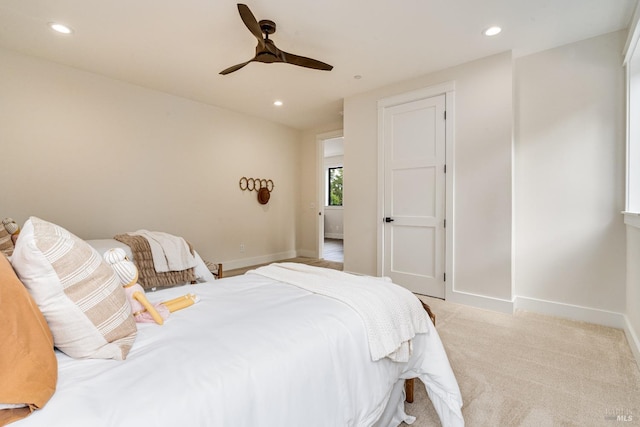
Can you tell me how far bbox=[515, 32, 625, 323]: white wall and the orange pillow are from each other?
3.59 m

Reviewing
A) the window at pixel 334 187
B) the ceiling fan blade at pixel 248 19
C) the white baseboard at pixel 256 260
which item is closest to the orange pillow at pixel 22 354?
the ceiling fan blade at pixel 248 19

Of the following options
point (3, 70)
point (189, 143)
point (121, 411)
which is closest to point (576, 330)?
point (121, 411)

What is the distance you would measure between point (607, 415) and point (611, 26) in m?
2.97

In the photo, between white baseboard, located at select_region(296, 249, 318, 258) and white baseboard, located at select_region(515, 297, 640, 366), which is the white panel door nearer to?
white baseboard, located at select_region(515, 297, 640, 366)

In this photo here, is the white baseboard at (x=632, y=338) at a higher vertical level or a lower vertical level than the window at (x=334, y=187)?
lower

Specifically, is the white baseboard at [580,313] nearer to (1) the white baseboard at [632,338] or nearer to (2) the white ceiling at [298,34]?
(1) the white baseboard at [632,338]

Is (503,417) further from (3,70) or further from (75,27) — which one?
(3,70)

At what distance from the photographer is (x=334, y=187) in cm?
979

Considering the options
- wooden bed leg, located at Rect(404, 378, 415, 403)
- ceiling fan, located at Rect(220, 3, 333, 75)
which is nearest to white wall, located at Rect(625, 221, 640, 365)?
wooden bed leg, located at Rect(404, 378, 415, 403)

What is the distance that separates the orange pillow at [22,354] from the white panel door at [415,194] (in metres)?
3.32

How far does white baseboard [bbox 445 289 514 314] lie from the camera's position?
2945mm

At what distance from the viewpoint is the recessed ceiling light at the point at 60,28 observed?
2498 millimetres

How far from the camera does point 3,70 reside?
114 inches

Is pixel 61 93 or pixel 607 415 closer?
pixel 607 415
